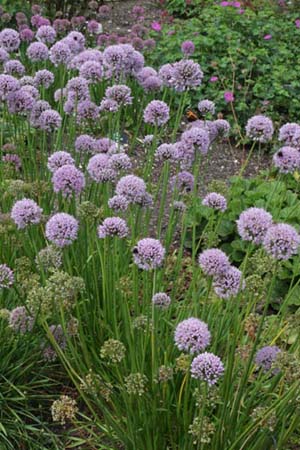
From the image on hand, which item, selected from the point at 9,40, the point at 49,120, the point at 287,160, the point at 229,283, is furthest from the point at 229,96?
the point at 229,283

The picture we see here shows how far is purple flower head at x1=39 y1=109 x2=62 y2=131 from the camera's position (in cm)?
287

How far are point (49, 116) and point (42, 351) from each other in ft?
3.04

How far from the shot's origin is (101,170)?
2.47 metres

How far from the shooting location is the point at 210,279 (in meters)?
2.06

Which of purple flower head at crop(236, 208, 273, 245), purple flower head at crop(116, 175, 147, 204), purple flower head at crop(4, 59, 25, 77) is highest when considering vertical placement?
purple flower head at crop(236, 208, 273, 245)

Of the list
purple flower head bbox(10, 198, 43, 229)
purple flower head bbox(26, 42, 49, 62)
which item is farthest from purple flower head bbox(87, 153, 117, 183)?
purple flower head bbox(26, 42, 49, 62)

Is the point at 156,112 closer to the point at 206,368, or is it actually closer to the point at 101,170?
the point at 101,170

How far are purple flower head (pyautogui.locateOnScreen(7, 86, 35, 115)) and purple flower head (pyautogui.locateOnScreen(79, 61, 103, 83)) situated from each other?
0.88 ft

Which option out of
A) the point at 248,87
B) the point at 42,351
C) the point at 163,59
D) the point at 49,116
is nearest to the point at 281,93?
the point at 248,87

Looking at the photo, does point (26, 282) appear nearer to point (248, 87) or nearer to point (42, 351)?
point (42, 351)

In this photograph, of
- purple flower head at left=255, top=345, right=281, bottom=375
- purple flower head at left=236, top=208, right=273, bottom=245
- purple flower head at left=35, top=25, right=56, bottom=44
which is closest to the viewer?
purple flower head at left=236, top=208, right=273, bottom=245

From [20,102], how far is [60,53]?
0.46 m

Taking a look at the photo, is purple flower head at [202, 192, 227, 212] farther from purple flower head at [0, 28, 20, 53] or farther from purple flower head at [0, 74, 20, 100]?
purple flower head at [0, 28, 20, 53]

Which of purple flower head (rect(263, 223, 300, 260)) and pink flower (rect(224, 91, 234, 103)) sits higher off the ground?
purple flower head (rect(263, 223, 300, 260))
